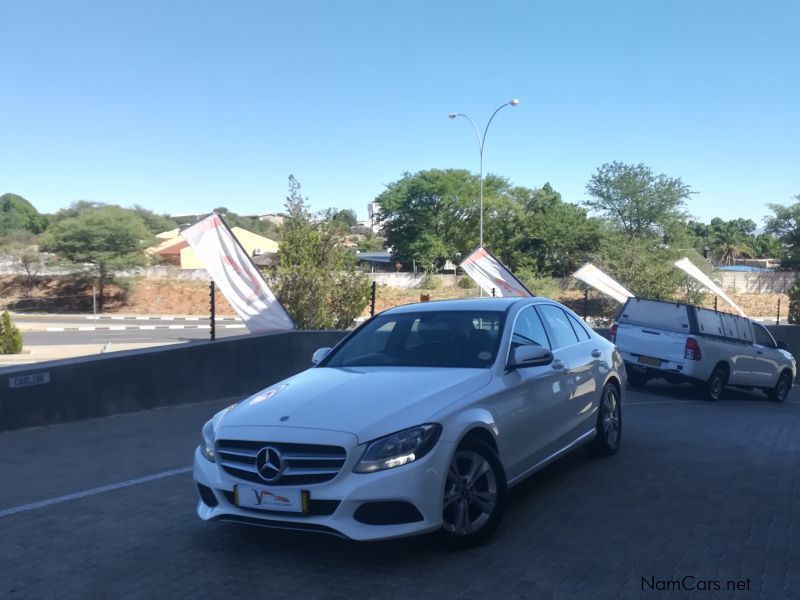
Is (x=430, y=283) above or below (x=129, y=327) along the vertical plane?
above

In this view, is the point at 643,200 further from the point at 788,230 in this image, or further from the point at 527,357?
the point at 527,357

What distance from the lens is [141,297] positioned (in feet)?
166

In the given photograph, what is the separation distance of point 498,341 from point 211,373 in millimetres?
6441

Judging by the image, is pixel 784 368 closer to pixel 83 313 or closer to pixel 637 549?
pixel 637 549

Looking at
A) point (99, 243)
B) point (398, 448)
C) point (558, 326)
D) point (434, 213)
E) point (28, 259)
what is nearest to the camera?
point (398, 448)

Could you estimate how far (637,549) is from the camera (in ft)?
15.4

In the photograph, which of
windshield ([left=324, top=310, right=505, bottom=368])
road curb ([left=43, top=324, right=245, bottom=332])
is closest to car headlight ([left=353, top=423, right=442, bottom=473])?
windshield ([left=324, top=310, right=505, bottom=368])

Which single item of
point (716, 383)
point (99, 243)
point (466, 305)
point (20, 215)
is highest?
point (20, 215)

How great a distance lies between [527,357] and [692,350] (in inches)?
369

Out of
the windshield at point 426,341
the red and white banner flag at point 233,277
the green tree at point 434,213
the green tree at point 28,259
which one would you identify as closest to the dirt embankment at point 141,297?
the green tree at point 28,259

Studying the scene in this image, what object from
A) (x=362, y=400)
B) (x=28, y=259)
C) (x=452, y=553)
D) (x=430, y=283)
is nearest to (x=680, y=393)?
(x=452, y=553)

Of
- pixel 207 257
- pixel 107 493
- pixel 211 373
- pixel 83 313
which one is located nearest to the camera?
pixel 107 493

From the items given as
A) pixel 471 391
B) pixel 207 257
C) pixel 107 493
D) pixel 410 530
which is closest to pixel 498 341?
pixel 471 391

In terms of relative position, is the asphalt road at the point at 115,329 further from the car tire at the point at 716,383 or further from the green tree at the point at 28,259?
the car tire at the point at 716,383
